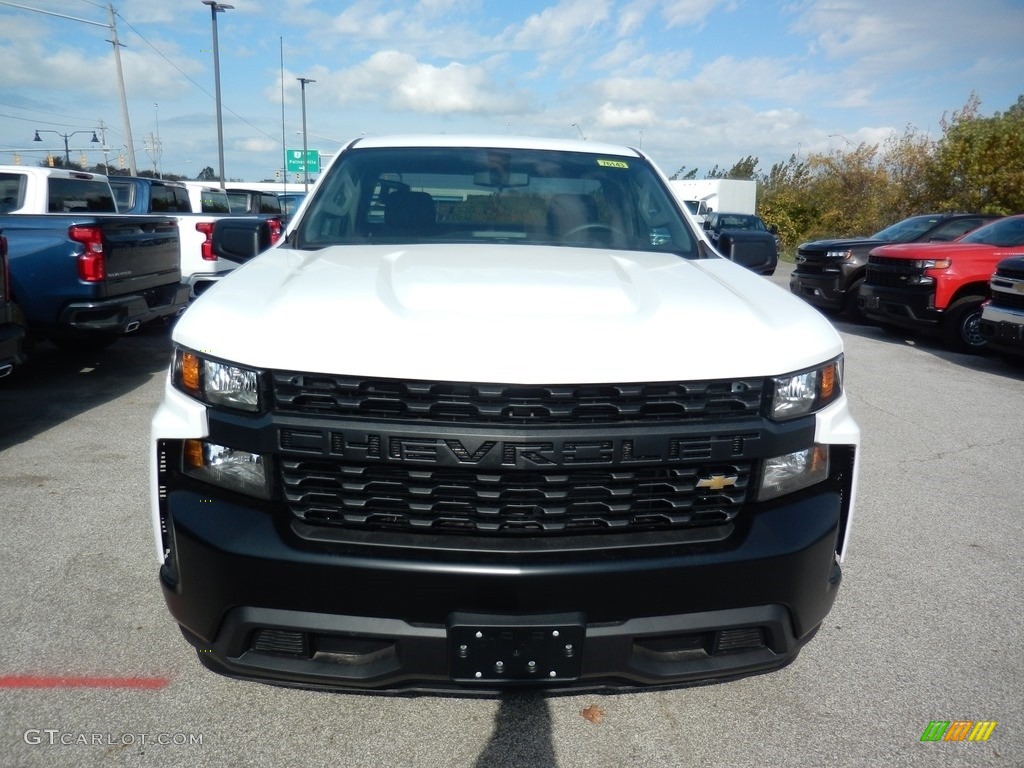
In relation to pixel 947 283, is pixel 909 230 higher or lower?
higher

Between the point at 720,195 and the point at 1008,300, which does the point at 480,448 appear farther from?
the point at 720,195

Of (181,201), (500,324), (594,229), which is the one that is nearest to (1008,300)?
(594,229)

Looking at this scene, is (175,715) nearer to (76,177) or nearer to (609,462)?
(609,462)

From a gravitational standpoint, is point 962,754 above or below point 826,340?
below

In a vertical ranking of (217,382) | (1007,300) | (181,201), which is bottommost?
(1007,300)

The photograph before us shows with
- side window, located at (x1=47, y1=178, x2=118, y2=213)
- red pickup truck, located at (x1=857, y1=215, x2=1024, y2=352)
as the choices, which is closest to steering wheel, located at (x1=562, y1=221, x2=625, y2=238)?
side window, located at (x1=47, y1=178, x2=118, y2=213)

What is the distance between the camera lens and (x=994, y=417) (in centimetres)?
682

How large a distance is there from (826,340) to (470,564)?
1188 mm

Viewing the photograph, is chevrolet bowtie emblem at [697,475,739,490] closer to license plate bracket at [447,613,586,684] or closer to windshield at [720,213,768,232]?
license plate bracket at [447,613,586,684]

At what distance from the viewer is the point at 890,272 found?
1062 centimetres

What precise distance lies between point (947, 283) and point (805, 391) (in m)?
9.14

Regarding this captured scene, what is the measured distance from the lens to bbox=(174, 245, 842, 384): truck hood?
6.45ft

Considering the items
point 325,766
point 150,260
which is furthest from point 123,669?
point 150,260

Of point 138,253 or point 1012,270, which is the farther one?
point 1012,270
